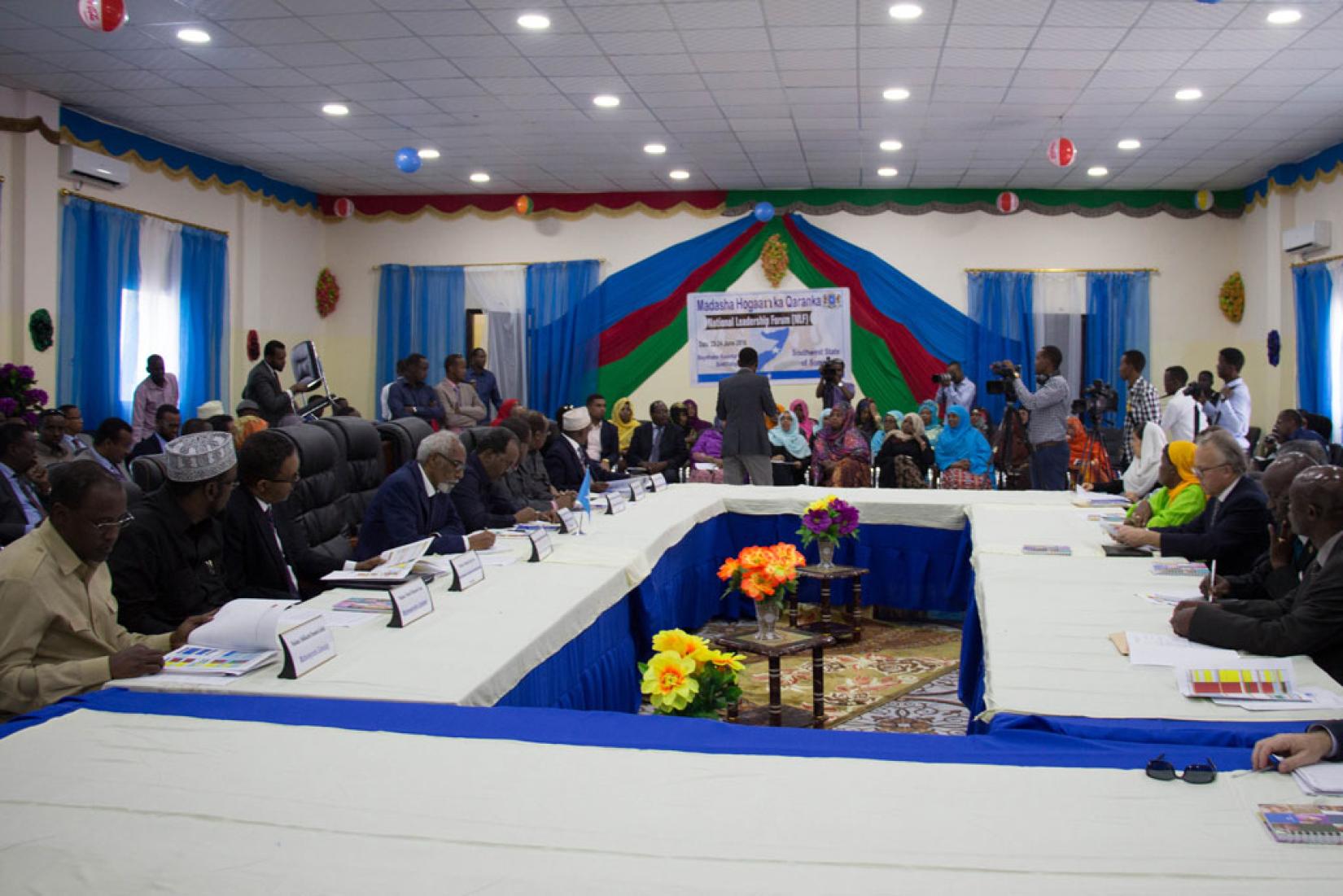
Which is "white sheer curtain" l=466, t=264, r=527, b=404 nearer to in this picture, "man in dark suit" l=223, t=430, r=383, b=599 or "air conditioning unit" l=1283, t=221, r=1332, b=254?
Result: "air conditioning unit" l=1283, t=221, r=1332, b=254

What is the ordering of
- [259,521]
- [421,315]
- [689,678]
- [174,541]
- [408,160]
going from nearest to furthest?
[689,678], [174,541], [259,521], [408,160], [421,315]

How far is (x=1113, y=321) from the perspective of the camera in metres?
11.1

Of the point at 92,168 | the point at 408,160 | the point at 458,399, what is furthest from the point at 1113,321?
the point at 92,168

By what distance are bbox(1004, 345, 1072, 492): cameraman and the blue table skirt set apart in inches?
215

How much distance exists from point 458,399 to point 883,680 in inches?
230

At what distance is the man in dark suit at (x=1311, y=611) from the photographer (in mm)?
2389

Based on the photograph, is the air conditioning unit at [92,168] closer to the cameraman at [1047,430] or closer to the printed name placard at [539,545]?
the printed name placard at [539,545]

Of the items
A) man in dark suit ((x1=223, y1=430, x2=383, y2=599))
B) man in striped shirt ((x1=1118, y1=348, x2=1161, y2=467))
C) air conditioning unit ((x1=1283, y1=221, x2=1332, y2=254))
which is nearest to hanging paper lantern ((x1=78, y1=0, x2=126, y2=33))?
man in dark suit ((x1=223, y1=430, x2=383, y2=599))

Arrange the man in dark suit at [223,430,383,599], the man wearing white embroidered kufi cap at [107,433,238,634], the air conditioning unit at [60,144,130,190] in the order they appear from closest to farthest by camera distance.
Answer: the man wearing white embroidered kufi cap at [107,433,238,634] → the man in dark suit at [223,430,383,599] → the air conditioning unit at [60,144,130,190]

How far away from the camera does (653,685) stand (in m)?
2.54

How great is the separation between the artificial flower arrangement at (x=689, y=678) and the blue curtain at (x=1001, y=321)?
29.7 ft

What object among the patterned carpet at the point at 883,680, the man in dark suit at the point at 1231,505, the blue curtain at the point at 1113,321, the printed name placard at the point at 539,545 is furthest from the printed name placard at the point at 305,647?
the blue curtain at the point at 1113,321

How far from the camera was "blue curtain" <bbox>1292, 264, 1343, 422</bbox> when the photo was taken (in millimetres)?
9070

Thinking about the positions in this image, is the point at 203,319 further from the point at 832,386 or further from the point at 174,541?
the point at 174,541
